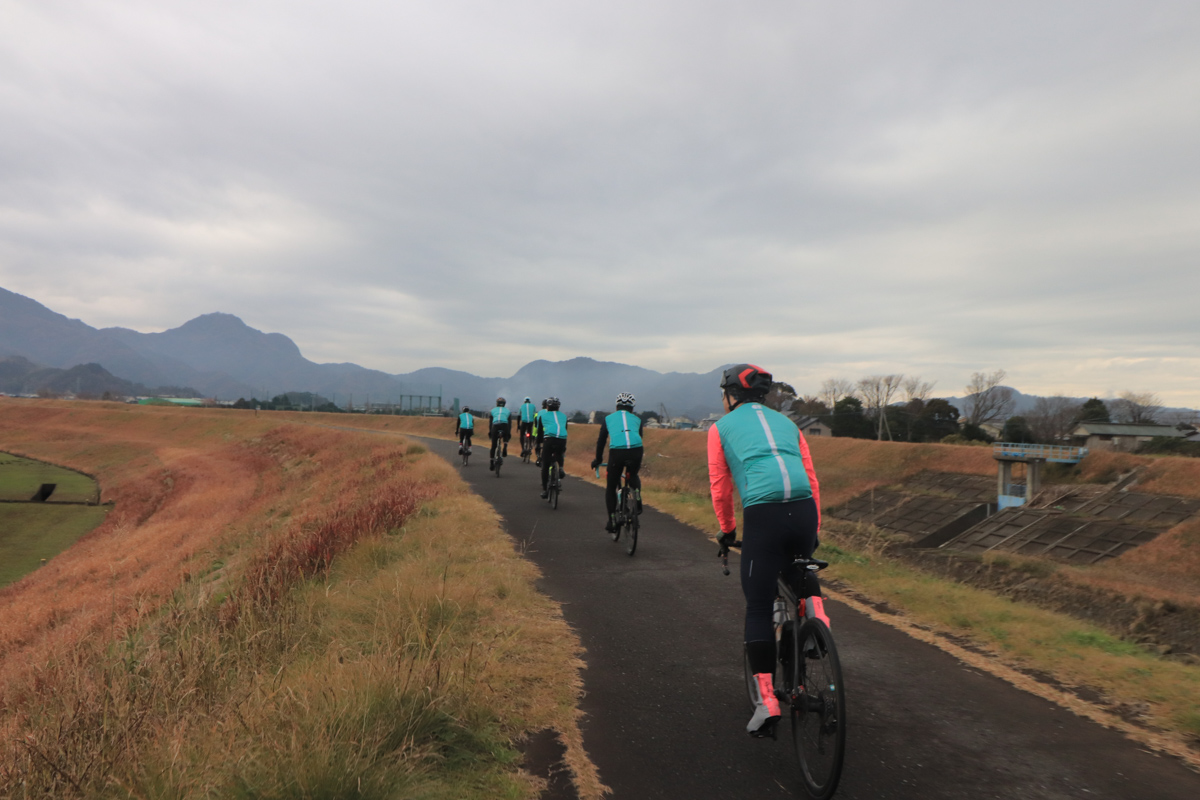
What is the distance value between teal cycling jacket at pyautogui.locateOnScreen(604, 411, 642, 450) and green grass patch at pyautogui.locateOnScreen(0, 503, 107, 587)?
24496 mm

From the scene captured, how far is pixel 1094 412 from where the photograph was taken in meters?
67.4

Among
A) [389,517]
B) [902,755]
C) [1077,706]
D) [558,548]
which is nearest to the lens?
[902,755]

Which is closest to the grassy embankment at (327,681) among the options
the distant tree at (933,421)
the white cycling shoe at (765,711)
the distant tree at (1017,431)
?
the white cycling shoe at (765,711)

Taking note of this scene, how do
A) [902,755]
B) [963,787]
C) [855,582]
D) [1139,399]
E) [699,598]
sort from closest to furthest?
[963,787], [902,755], [699,598], [855,582], [1139,399]

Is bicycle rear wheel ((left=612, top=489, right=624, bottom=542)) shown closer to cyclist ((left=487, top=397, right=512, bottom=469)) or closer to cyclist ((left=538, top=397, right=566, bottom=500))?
cyclist ((left=538, top=397, right=566, bottom=500))

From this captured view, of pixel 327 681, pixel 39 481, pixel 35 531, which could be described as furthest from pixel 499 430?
pixel 39 481

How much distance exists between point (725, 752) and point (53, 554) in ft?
109

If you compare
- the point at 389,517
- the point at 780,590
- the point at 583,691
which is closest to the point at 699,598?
the point at 583,691

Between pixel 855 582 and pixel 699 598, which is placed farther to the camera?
pixel 855 582

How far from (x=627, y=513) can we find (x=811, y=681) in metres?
6.42

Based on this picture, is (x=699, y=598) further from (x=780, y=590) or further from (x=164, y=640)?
(x=164, y=640)

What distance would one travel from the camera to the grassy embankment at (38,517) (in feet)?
88.5

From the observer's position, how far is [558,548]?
10141 mm

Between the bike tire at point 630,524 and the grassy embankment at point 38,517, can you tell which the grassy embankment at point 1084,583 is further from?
the grassy embankment at point 38,517
